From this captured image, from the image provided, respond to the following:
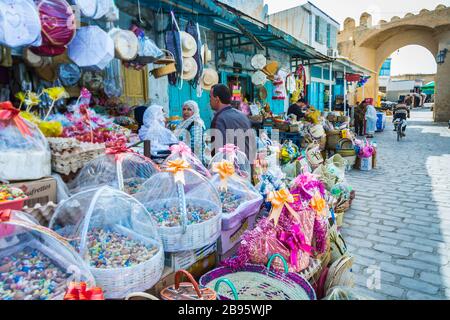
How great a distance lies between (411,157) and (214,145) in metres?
8.38

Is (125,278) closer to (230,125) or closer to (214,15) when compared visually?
(230,125)

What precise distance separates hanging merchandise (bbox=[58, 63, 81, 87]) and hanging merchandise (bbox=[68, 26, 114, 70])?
0.94 m

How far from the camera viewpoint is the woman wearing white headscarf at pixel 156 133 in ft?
Result: 11.5

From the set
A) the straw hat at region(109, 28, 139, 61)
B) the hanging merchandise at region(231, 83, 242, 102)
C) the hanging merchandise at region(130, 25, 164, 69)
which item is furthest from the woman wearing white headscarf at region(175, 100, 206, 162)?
the hanging merchandise at region(231, 83, 242, 102)

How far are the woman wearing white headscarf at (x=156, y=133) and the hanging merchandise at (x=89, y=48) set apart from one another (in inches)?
36.4

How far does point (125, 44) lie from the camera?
345cm

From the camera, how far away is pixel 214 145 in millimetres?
3883

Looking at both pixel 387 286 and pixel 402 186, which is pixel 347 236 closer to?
pixel 387 286

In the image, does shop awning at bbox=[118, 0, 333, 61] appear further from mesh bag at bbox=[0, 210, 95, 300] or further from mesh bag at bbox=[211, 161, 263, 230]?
mesh bag at bbox=[0, 210, 95, 300]

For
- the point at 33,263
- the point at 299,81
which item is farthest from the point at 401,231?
the point at 299,81

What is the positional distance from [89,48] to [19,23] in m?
0.72

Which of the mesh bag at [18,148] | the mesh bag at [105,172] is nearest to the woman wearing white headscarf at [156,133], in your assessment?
the mesh bag at [105,172]

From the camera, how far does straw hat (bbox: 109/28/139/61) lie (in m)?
3.36
